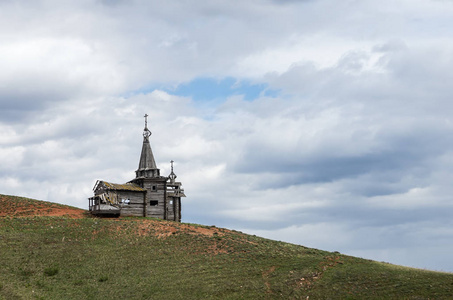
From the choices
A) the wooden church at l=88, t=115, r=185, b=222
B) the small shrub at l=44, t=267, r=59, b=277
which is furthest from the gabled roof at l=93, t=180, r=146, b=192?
the small shrub at l=44, t=267, r=59, b=277

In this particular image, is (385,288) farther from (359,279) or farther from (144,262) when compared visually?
(144,262)

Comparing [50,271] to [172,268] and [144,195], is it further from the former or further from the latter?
[144,195]

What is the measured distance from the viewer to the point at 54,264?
48531 mm

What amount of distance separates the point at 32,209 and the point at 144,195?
1512cm

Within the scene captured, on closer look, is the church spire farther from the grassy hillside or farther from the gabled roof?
the grassy hillside

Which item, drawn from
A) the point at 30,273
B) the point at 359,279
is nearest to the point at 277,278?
the point at 359,279

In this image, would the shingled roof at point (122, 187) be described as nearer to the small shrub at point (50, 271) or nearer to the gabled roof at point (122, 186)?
the gabled roof at point (122, 186)

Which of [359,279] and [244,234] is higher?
[244,234]

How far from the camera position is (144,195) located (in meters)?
71.2

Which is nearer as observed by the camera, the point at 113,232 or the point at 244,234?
the point at 113,232

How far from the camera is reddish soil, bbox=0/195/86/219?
66.4 m

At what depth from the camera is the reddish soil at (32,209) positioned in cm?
6644

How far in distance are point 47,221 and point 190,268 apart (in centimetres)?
2204

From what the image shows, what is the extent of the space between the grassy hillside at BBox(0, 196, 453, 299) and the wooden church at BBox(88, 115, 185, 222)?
5941mm
